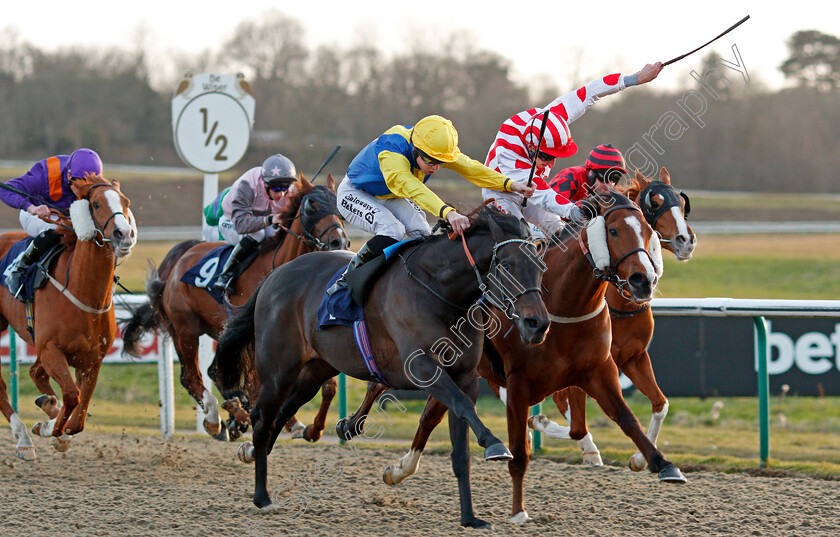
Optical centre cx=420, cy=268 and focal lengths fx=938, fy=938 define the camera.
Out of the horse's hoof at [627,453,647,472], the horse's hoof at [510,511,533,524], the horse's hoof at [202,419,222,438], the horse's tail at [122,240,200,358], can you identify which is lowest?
the horse's hoof at [510,511,533,524]

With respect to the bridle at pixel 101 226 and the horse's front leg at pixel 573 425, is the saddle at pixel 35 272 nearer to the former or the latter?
the bridle at pixel 101 226

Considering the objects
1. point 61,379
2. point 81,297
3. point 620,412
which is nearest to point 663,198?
point 620,412

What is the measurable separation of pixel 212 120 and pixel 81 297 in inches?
92.2

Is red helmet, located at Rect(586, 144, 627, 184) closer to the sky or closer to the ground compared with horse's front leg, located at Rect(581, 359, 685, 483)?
closer to the sky

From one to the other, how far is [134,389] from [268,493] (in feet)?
17.2

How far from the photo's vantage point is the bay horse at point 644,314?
4973mm

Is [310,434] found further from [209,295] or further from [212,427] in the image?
[209,295]

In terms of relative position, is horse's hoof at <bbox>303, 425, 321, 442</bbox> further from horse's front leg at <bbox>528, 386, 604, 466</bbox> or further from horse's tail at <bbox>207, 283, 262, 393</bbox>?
horse's front leg at <bbox>528, 386, 604, 466</bbox>

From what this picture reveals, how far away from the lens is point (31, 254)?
19.5 feet

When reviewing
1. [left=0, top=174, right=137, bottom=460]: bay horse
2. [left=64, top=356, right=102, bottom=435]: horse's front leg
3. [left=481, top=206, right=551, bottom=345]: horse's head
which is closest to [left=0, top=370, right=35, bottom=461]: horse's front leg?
[left=0, top=174, right=137, bottom=460]: bay horse

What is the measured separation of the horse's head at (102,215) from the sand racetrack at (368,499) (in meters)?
1.41

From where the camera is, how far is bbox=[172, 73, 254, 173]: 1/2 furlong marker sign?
748 centimetres

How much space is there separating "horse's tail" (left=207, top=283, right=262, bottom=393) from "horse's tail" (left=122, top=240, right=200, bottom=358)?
5.33 feet

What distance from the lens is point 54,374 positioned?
557 centimetres
